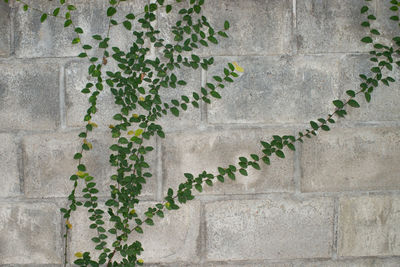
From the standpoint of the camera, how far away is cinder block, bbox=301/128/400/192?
1934mm

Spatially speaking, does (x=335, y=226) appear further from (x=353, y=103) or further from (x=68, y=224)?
(x=68, y=224)

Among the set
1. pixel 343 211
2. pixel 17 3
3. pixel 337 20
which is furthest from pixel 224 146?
pixel 17 3

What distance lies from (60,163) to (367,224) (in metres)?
1.53

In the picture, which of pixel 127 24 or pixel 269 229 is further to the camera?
pixel 269 229

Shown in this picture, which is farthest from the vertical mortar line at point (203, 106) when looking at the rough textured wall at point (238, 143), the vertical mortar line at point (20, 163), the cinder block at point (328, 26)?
the vertical mortar line at point (20, 163)

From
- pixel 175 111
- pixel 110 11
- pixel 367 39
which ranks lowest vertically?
pixel 175 111

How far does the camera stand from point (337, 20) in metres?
1.91

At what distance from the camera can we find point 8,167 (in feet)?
6.29

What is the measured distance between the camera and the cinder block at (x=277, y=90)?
191 cm

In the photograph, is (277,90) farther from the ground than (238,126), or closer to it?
farther from the ground

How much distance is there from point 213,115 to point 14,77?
3.19 feet

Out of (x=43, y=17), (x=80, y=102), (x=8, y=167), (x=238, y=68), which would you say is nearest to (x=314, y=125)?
(x=238, y=68)

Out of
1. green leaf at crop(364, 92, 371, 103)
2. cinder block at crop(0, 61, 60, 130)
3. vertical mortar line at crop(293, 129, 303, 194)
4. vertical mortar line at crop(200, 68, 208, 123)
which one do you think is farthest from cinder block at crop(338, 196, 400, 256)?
cinder block at crop(0, 61, 60, 130)

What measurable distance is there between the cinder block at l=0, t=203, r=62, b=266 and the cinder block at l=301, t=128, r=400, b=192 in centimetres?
123
